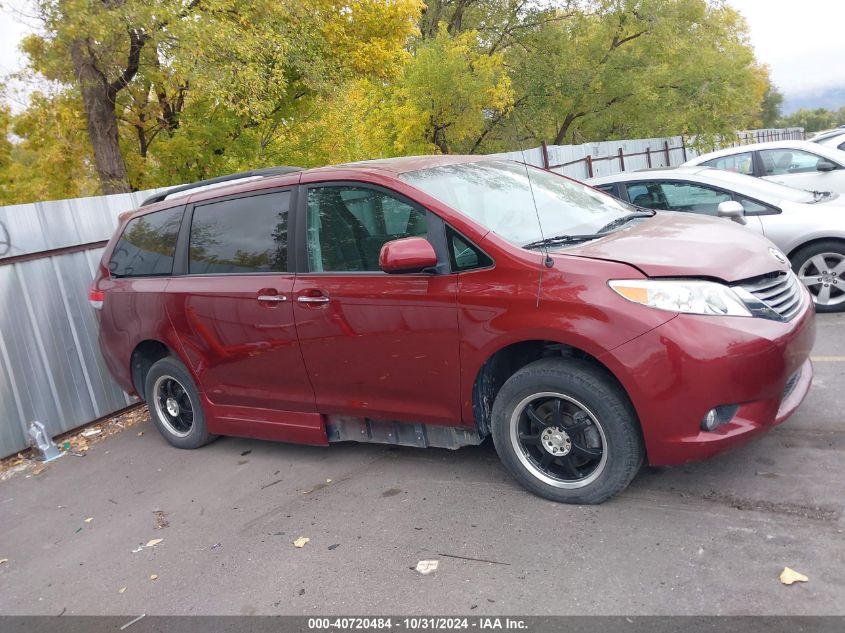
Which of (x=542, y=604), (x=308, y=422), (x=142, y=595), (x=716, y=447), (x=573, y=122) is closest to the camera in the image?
(x=542, y=604)

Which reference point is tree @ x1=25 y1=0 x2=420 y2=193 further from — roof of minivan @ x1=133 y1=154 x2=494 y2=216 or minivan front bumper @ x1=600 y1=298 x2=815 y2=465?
minivan front bumper @ x1=600 y1=298 x2=815 y2=465

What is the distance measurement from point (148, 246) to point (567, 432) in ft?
12.0

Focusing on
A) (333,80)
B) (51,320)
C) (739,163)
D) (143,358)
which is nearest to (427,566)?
(143,358)

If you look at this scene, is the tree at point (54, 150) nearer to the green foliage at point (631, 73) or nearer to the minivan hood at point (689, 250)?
the minivan hood at point (689, 250)

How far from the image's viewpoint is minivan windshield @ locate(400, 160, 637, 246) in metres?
4.02

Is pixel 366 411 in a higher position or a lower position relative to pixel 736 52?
lower

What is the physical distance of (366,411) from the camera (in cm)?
435

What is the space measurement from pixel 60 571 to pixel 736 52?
4190 cm

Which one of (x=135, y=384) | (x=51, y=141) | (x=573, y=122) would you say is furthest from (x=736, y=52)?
(x=135, y=384)

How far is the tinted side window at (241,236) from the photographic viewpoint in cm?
463

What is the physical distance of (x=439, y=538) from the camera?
3.64 metres

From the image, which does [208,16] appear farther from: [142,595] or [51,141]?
[142,595]

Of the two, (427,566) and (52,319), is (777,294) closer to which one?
(427,566)

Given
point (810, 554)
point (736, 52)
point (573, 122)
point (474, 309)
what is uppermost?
point (736, 52)
